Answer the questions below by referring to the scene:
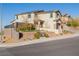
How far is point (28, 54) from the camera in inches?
612

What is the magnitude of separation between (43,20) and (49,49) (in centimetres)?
39

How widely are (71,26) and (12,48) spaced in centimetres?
83

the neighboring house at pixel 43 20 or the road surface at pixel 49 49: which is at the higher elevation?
the neighboring house at pixel 43 20

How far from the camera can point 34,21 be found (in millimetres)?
15602

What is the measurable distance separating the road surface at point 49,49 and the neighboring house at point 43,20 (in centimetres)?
20

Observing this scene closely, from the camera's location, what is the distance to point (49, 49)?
15.6m

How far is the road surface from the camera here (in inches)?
612

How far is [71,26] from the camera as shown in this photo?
51.3 ft

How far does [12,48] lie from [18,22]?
354 millimetres

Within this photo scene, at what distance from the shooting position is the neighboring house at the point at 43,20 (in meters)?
15.6

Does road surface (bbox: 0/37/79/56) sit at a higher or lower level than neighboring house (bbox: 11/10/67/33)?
lower

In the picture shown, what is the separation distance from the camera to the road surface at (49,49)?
15.5m

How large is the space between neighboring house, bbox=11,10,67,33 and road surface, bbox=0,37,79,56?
20cm
